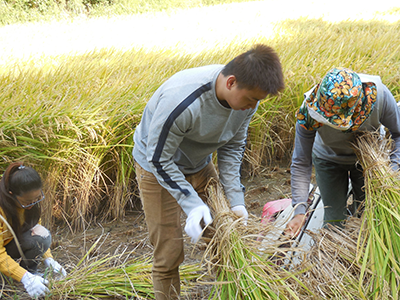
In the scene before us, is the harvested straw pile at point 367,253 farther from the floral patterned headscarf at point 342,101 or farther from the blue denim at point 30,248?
the blue denim at point 30,248

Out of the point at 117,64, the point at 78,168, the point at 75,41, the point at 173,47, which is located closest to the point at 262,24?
the point at 173,47

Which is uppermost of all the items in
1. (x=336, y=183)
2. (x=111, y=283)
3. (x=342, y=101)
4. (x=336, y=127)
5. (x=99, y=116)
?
(x=342, y=101)

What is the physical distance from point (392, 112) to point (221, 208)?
832 millimetres

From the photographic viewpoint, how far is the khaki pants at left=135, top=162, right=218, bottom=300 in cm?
150

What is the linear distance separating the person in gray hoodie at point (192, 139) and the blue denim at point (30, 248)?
2.76ft

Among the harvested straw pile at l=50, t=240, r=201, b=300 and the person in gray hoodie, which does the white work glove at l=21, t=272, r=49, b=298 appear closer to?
the harvested straw pile at l=50, t=240, r=201, b=300

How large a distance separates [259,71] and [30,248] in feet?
5.35

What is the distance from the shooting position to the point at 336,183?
1938 mm

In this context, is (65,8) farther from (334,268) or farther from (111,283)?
(334,268)

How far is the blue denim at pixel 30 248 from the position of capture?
1962mm

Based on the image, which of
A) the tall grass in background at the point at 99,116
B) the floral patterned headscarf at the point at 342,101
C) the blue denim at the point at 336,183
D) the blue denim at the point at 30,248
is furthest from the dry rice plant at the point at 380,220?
the blue denim at the point at 30,248

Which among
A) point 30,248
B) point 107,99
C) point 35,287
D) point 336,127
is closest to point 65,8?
point 107,99

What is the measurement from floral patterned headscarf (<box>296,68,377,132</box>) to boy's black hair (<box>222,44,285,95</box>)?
264 mm

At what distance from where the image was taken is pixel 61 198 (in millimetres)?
2367
